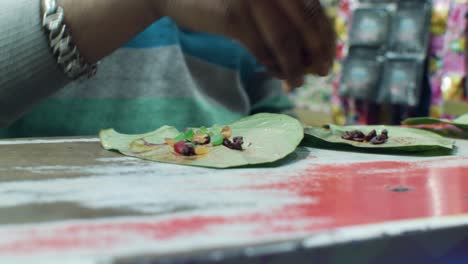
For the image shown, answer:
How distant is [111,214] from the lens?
0.25 meters

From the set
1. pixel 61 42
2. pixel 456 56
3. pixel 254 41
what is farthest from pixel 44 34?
pixel 456 56

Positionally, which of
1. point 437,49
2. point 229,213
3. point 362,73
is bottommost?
point 362,73

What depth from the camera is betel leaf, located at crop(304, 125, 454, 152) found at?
0.45 meters

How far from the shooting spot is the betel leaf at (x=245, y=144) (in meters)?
0.38

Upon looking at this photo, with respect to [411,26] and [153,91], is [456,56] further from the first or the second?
[153,91]

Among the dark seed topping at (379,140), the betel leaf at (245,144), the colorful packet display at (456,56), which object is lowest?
the colorful packet display at (456,56)

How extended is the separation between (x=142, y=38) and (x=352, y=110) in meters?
1.16

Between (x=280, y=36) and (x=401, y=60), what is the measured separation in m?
1.22

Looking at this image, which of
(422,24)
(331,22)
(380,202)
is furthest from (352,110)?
(380,202)

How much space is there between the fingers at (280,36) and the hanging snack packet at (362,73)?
4.13ft

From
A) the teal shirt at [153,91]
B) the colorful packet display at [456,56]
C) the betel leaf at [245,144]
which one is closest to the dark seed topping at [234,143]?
the betel leaf at [245,144]

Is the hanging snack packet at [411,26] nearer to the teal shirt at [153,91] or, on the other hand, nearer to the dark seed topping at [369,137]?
the teal shirt at [153,91]

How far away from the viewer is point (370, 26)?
5.41 ft

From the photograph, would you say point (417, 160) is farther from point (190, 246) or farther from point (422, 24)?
point (422, 24)
